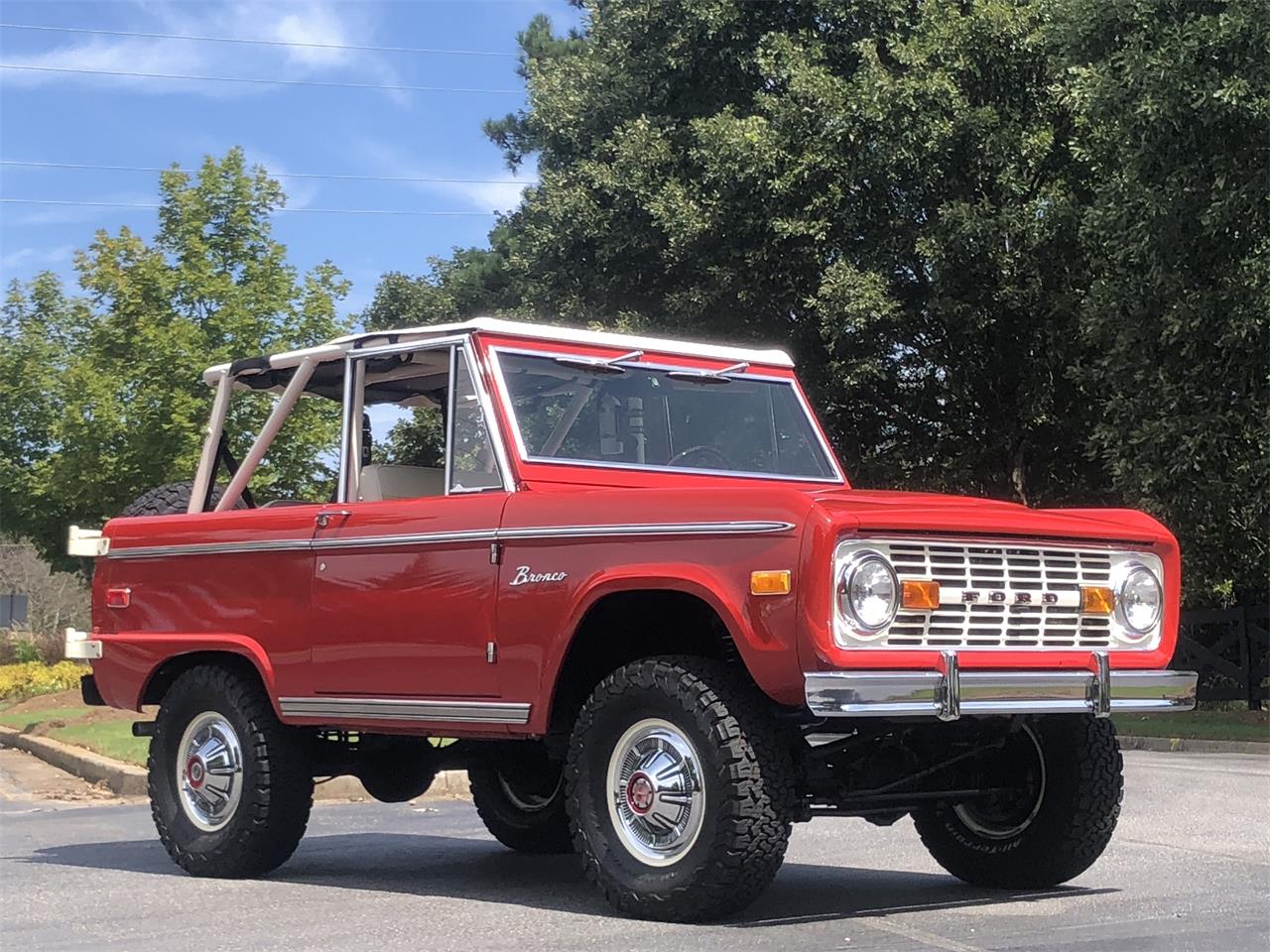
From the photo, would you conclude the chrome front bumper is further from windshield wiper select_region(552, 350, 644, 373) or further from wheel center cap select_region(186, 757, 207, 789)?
wheel center cap select_region(186, 757, 207, 789)

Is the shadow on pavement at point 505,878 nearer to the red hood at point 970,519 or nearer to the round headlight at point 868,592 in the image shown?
the round headlight at point 868,592

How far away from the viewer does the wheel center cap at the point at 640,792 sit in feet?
22.8

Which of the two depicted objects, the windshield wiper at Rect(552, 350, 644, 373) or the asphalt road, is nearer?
the asphalt road

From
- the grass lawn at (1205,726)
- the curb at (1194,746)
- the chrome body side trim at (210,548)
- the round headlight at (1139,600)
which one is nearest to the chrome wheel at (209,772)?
the chrome body side trim at (210,548)

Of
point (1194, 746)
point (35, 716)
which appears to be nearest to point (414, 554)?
point (1194, 746)

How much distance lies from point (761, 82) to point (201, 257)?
32.2 ft

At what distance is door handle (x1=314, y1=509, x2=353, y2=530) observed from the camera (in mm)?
8328

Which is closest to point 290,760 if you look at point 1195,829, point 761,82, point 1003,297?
point 1195,829

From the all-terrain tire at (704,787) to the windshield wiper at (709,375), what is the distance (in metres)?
2.14

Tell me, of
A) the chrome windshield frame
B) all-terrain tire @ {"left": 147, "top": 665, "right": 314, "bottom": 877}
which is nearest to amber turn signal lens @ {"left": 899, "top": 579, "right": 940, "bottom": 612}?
the chrome windshield frame

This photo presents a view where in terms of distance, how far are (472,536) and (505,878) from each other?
74.9 inches

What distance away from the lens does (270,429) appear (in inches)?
367

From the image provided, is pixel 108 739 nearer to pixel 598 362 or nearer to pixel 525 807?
pixel 525 807

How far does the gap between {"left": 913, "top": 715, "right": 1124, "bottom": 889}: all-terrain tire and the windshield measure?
1851 mm
